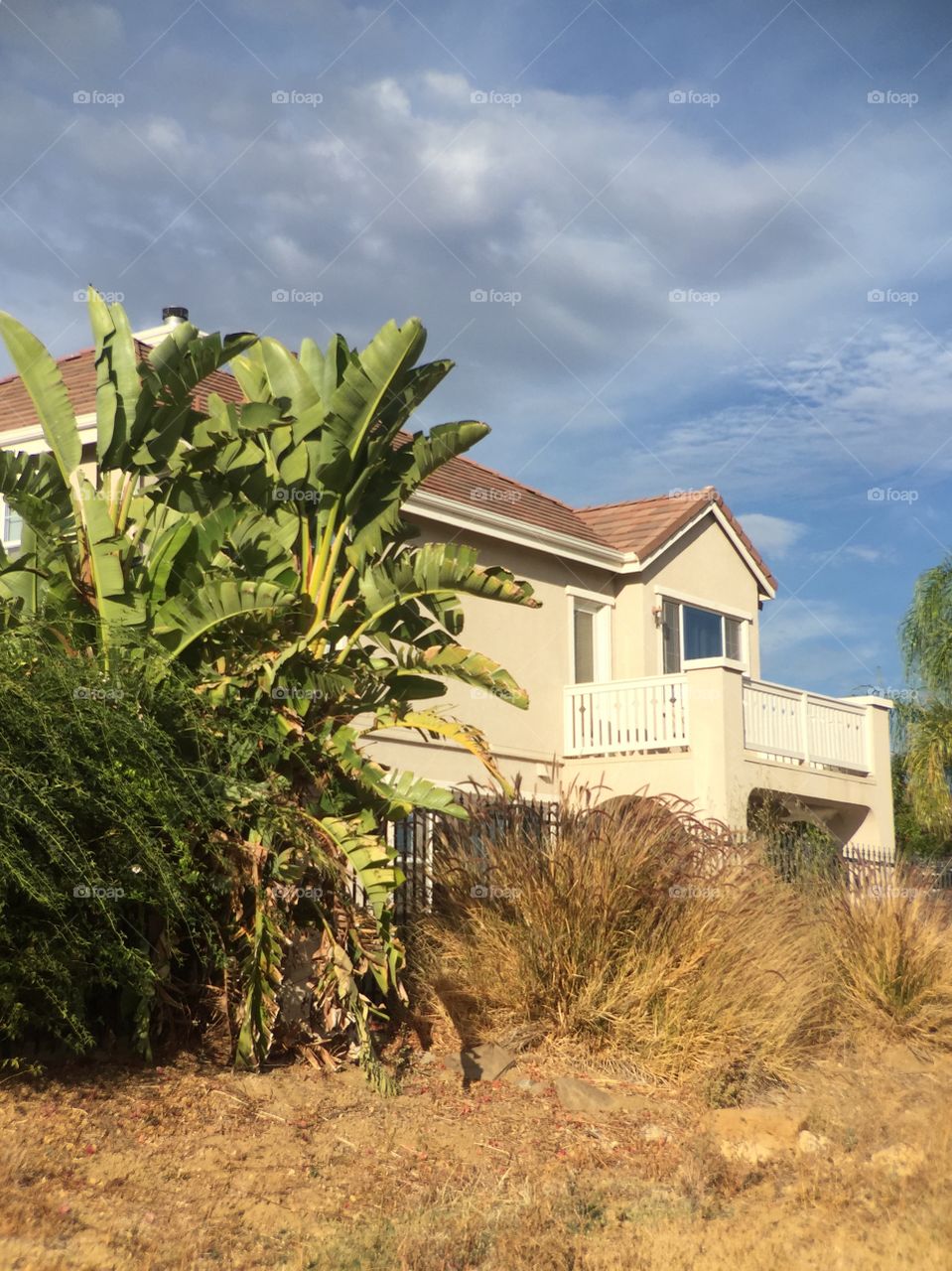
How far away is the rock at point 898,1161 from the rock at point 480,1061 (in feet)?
9.98

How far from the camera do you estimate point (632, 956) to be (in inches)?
411

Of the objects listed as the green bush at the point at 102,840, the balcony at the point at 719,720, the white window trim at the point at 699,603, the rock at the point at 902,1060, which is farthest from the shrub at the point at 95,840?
the white window trim at the point at 699,603

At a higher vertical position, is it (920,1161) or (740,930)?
(740,930)

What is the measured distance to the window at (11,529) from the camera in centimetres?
1517

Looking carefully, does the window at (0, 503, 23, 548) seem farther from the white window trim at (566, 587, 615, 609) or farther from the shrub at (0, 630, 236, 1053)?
the white window trim at (566, 587, 615, 609)

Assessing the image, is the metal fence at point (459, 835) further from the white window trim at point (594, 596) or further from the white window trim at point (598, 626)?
the white window trim at point (594, 596)

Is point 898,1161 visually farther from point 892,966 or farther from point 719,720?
point 719,720

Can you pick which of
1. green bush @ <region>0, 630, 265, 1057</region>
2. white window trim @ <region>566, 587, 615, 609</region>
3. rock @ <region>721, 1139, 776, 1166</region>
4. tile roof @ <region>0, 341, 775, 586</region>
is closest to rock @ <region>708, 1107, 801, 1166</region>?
rock @ <region>721, 1139, 776, 1166</region>

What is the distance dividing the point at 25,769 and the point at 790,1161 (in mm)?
5211

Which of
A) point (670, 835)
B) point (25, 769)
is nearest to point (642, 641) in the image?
point (670, 835)

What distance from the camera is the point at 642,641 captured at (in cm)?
2019

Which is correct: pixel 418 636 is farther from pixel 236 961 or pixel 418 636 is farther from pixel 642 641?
pixel 642 641

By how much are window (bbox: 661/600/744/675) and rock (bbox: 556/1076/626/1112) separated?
37.7ft

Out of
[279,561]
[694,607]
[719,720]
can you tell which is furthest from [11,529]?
[694,607]
